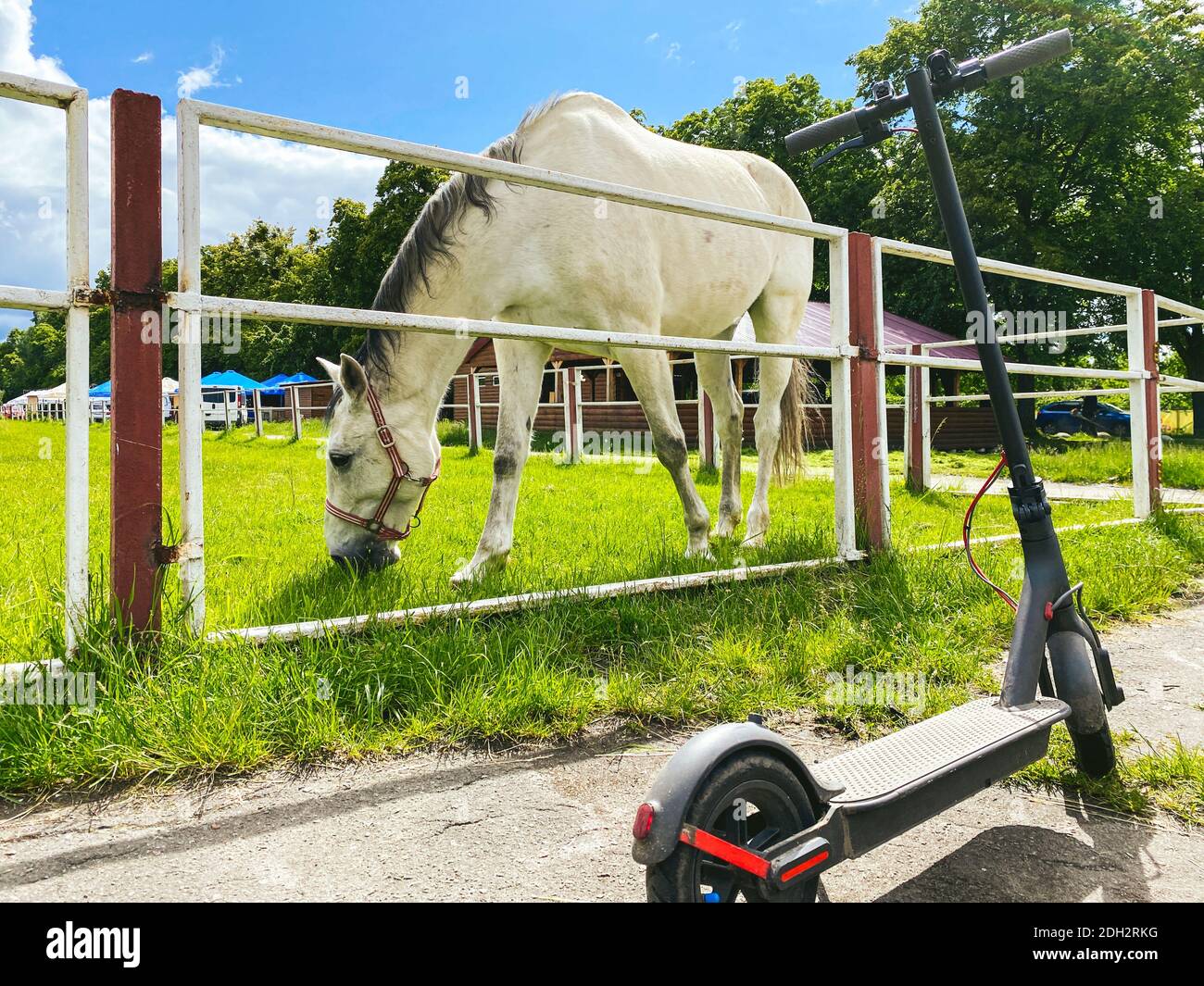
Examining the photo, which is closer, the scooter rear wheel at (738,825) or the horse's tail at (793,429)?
the scooter rear wheel at (738,825)

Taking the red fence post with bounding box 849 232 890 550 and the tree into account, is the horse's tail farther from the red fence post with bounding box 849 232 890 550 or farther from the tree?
the tree

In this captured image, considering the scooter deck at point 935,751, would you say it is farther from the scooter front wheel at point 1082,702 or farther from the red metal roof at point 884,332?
the red metal roof at point 884,332

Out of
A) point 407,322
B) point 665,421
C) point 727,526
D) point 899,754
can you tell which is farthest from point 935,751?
point 727,526

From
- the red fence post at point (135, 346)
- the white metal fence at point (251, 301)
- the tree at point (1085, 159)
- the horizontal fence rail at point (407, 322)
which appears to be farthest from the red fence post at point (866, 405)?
the tree at point (1085, 159)

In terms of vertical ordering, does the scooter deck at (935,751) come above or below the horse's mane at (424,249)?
below

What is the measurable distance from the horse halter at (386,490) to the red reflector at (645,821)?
99.3 inches

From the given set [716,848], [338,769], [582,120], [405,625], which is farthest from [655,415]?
[716,848]

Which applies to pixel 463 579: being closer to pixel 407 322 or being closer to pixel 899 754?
pixel 407 322

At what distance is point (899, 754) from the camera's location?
157 cm

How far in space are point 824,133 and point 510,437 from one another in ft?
6.29

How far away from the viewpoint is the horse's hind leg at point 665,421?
12.1 feet

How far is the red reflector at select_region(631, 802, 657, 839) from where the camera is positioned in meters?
1.16

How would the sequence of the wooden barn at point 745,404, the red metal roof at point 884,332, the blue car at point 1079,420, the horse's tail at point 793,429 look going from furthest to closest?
the blue car at point 1079,420, the wooden barn at point 745,404, the red metal roof at point 884,332, the horse's tail at point 793,429

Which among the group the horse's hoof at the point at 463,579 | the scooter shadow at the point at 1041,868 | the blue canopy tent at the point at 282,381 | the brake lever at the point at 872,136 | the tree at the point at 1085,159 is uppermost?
the tree at the point at 1085,159
